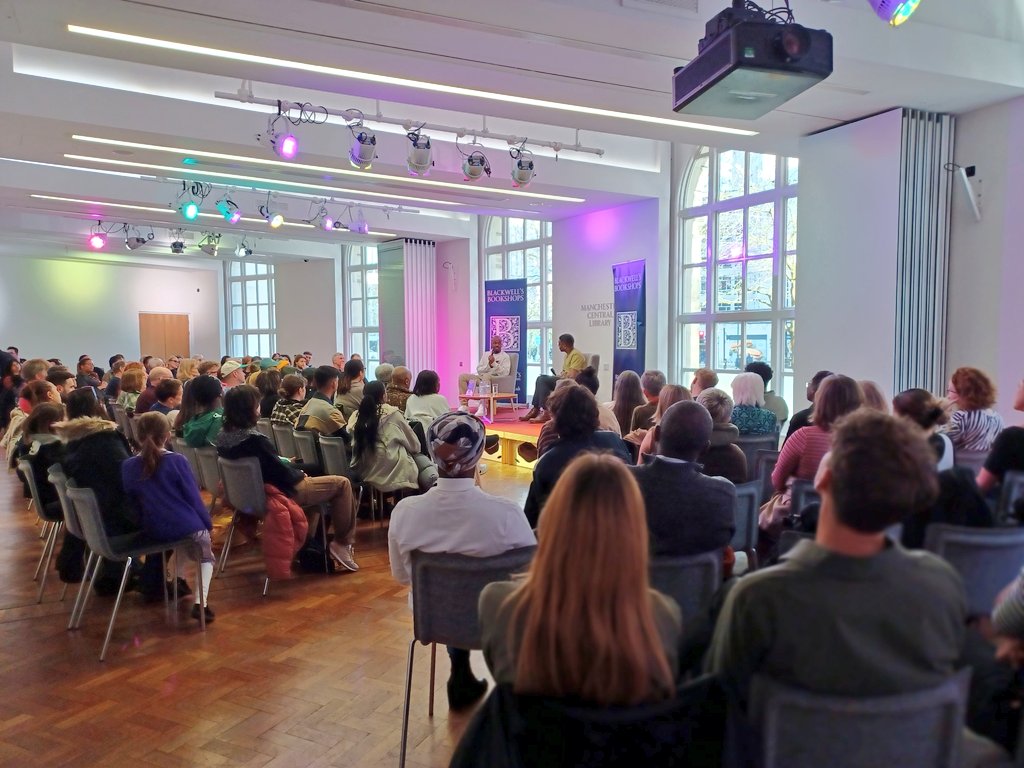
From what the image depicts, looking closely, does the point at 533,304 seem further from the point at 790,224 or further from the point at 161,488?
the point at 161,488

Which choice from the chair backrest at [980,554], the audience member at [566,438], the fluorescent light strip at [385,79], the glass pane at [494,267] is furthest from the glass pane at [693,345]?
the chair backrest at [980,554]

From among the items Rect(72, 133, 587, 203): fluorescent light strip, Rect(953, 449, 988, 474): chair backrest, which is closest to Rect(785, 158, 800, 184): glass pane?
Rect(72, 133, 587, 203): fluorescent light strip

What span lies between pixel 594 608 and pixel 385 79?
5.09m

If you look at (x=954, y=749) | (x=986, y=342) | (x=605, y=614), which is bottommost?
(x=954, y=749)

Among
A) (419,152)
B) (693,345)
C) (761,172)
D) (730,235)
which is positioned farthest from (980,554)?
(693,345)

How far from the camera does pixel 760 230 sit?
942cm

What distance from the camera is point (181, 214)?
10.3 metres

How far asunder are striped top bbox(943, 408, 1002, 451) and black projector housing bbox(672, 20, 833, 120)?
1917 millimetres

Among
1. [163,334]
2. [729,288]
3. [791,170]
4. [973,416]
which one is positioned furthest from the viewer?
[163,334]

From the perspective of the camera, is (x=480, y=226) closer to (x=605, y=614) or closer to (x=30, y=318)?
(x=30, y=318)

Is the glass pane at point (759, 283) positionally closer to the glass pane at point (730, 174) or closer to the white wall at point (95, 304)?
the glass pane at point (730, 174)

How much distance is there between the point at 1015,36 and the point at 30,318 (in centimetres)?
1890

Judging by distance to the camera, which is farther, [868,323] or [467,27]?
[868,323]

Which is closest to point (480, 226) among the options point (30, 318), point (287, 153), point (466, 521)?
point (287, 153)
